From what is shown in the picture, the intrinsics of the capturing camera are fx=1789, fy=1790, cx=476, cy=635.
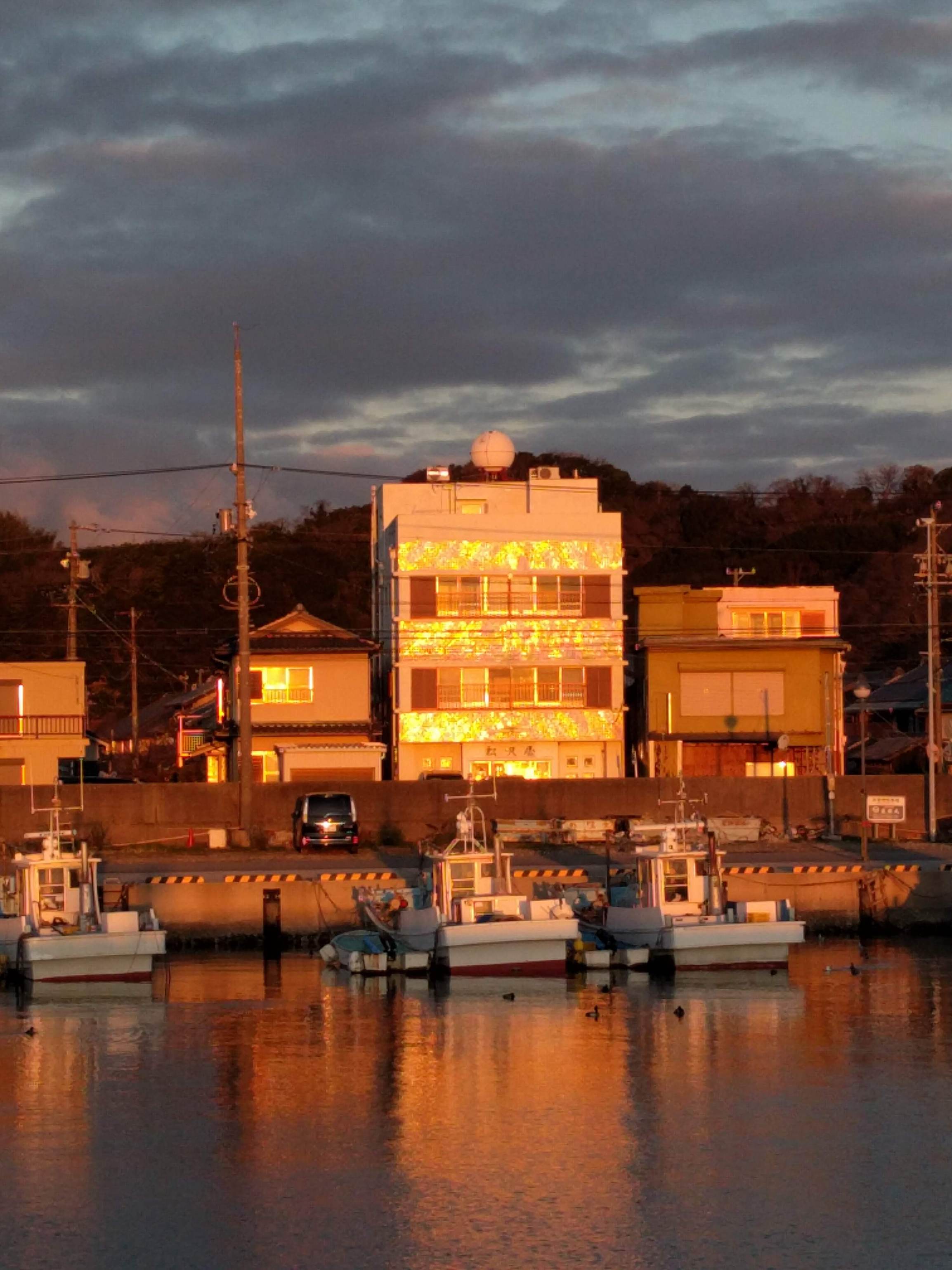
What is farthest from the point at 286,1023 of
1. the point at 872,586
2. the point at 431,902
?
the point at 872,586

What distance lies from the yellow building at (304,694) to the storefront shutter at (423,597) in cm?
267

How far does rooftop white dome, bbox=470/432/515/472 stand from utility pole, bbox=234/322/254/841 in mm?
20250

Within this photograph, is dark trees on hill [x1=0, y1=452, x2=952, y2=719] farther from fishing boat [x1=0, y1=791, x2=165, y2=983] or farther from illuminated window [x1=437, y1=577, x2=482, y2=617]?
fishing boat [x1=0, y1=791, x2=165, y2=983]

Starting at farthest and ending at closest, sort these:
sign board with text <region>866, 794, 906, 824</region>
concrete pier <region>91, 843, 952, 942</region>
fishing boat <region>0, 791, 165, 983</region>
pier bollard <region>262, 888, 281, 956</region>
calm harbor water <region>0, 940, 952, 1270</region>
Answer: sign board with text <region>866, 794, 906, 824</region>
concrete pier <region>91, 843, 952, 942</region>
pier bollard <region>262, 888, 281, 956</region>
fishing boat <region>0, 791, 165, 983</region>
calm harbor water <region>0, 940, 952, 1270</region>

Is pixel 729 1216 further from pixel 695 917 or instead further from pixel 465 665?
pixel 465 665

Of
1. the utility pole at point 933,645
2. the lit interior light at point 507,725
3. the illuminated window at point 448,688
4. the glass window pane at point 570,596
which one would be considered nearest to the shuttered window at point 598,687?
the lit interior light at point 507,725

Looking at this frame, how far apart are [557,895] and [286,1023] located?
9.35 meters

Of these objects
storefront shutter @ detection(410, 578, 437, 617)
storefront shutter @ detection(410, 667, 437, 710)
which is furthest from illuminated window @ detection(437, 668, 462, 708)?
storefront shutter @ detection(410, 578, 437, 617)

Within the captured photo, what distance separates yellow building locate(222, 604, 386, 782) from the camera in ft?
207

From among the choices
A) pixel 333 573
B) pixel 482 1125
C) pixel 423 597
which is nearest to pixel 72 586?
pixel 423 597

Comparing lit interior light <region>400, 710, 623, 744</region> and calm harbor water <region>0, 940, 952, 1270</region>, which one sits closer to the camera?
calm harbor water <region>0, 940, 952, 1270</region>

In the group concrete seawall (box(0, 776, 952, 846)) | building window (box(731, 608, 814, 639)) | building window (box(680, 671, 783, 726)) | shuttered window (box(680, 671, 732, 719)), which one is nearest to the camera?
concrete seawall (box(0, 776, 952, 846))

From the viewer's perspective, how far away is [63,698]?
65188mm

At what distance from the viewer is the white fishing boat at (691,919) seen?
114ft
